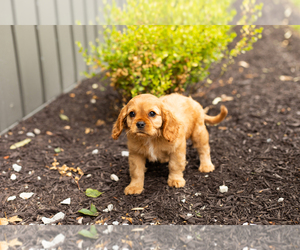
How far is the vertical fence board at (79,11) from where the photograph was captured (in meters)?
3.25

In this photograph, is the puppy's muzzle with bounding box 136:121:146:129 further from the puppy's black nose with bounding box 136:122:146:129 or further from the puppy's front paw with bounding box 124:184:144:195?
the puppy's front paw with bounding box 124:184:144:195

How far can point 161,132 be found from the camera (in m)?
3.06

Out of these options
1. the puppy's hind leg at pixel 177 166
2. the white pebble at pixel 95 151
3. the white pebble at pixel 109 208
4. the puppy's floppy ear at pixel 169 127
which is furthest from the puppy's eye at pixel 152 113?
the white pebble at pixel 95 151

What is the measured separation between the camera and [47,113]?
5.23 meters

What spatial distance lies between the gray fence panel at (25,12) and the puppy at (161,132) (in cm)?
143

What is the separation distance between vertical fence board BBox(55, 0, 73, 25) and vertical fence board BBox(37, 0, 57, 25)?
0.07 metres

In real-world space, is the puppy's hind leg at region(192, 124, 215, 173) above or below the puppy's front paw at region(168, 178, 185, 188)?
above

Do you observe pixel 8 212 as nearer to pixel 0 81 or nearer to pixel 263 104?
pixel 0 81

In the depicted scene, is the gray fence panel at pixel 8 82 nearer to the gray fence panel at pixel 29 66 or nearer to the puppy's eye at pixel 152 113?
the gray fence panel at pixel 29 66

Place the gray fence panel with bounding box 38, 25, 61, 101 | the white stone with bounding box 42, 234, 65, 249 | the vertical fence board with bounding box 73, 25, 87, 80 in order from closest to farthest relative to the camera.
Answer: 1. the white stone with bounding box 42, 234, 65, 249
2. the gray fence panel with bounding box 38, 25, 61, 101
3. the vertical fence board with bounding box 73, 25, 87, 80

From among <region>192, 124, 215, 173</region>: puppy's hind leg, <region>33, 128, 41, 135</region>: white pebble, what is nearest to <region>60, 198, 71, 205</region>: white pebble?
<region>192, 124, 215, 173</region>: puppy's hind leg

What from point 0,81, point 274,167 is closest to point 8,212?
point 0,81

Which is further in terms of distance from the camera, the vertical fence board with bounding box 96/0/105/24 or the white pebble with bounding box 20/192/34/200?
the vertical fence board with bounding box 96/0/105/24

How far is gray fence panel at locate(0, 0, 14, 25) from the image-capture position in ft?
10.4
